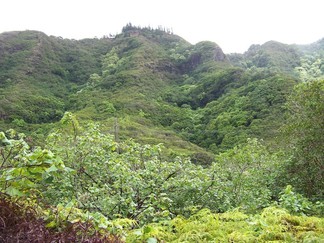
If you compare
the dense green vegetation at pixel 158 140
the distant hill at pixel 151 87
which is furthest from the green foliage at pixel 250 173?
the distant hill at pixel 151 87

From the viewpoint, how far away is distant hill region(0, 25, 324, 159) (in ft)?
202

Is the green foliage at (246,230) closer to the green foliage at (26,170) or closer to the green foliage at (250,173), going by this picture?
the green foliage at (26,170)

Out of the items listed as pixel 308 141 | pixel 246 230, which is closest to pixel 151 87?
pixel 308 141

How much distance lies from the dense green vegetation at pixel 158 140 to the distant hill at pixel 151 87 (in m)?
0.43

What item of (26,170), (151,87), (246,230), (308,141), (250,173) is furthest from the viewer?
(151,87)

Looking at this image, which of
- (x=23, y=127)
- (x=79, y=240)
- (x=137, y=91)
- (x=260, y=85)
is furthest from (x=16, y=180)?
(x=137, y=91)

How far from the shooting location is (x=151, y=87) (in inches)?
3962

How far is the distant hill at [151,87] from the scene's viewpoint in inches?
2424

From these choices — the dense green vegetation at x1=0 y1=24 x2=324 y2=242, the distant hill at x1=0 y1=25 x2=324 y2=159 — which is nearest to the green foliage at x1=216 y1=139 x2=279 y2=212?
the dense green vegetation at x1=0 y1=24 x2=324 y2=242

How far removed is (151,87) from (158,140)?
46.1m

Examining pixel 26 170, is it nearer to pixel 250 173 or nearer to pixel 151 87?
pixel 250 173

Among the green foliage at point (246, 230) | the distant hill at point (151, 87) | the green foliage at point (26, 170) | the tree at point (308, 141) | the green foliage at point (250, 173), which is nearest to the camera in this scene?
the green foliage at point (26, 170)

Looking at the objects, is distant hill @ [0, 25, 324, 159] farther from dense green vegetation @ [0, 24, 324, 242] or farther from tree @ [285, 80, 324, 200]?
tree @ [285, 80, 324, 200]

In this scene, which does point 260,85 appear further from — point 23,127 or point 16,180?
point 16,180
